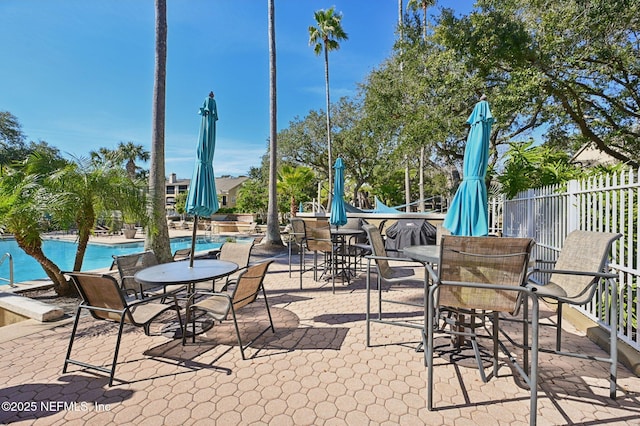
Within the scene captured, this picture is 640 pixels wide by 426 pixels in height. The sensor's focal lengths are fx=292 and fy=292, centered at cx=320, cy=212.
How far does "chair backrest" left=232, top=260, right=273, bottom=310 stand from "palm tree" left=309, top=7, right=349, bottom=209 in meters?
15.5

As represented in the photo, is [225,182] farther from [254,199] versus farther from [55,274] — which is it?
[55,274]

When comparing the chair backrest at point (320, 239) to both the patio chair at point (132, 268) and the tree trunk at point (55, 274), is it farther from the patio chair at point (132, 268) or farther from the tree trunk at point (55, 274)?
the tree trunk at point (55, 274)

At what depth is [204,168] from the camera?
372 cm

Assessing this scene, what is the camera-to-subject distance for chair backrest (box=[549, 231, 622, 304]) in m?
2.25

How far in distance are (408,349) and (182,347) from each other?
2315 millimetres

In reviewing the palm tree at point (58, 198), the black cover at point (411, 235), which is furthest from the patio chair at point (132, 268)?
the black cover at point (411, 235)

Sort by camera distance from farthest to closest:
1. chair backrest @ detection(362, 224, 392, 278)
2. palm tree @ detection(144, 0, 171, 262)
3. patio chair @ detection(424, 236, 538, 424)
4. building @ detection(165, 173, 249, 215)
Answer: building @ detection(165, 173, 249, 215) < palm tree @ detection(144, 0, 171, 262) < chair backrest @ detection(362, 224, 392, 278) < patio chair @ detection(424, 236, 538, 424)

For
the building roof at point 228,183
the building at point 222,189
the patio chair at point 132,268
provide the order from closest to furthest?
the patio chair at point 132,268 → the building at point 222,189 → the building roof at point 228,183

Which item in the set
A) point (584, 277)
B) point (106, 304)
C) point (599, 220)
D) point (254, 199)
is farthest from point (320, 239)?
point (254, 199)

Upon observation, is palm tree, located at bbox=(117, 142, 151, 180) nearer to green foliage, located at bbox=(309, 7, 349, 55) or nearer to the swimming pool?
the swimming pool

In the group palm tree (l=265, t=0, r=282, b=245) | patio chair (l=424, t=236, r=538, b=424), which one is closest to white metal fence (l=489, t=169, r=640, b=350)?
patio chair (l=424, t=236, r=538, b=424)

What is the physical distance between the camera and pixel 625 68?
7.07m

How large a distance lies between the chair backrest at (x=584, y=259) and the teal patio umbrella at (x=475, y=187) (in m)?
0.71

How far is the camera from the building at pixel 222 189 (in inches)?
1822
